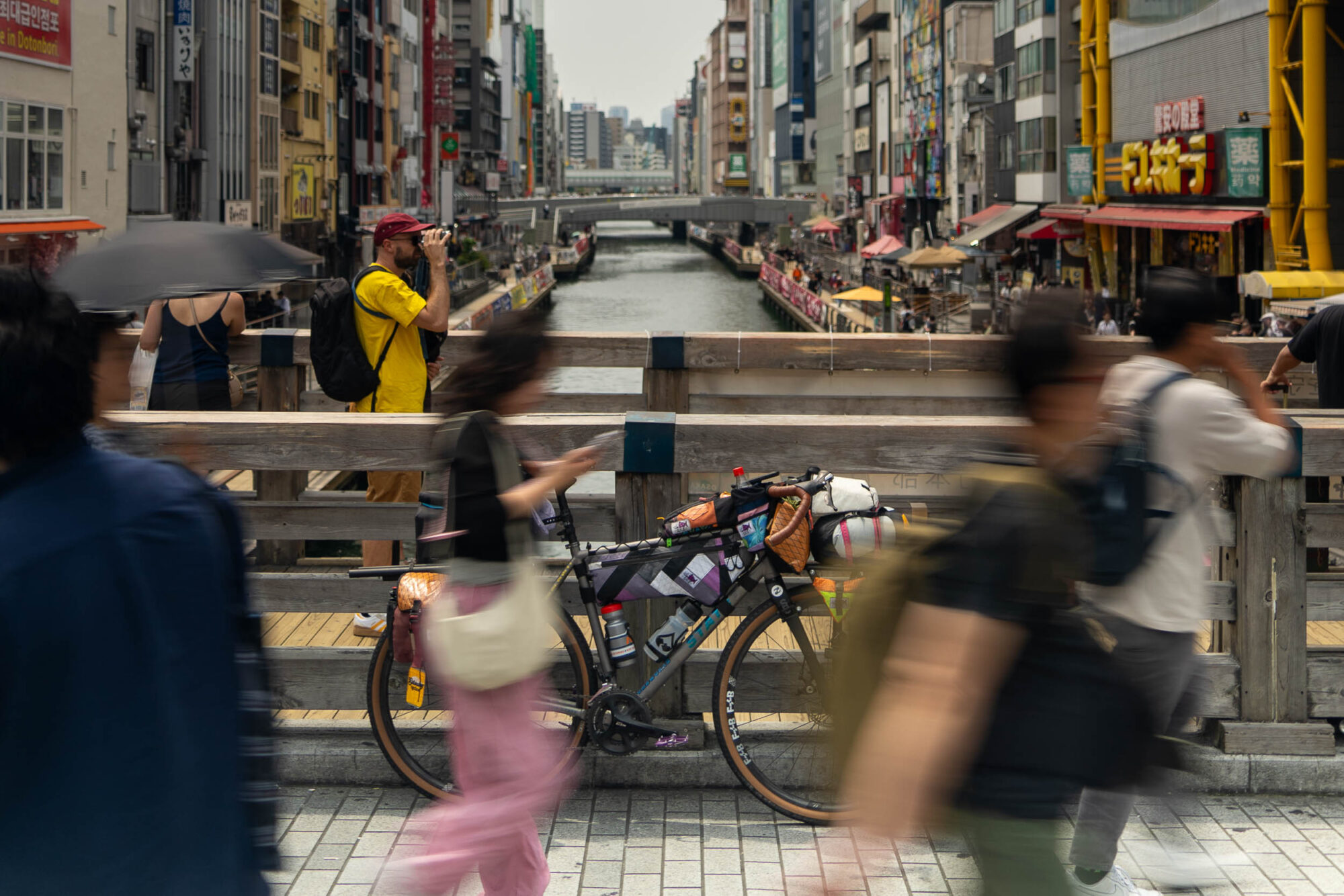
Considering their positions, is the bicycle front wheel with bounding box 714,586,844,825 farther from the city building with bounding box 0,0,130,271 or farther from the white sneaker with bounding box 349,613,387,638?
the city building with bounding box 0,0,130,271

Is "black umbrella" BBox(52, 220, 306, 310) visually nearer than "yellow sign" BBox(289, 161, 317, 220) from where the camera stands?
Yes

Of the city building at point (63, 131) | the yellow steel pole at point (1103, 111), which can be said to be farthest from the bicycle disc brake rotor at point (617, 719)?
the yellow steel pole at point (1103, 111)

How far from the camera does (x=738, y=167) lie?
194m

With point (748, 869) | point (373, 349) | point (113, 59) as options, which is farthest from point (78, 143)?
point (748, 869)

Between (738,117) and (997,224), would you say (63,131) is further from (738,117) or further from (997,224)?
(738,117)

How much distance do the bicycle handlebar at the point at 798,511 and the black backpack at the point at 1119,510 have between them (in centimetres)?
138

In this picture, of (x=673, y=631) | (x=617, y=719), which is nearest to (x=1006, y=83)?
(x=673, y=631)

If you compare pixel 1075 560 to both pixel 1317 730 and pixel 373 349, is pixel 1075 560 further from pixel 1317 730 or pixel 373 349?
pixel 373 349

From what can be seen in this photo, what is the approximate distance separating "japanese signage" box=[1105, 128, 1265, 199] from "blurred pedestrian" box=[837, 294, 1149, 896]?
3137cm

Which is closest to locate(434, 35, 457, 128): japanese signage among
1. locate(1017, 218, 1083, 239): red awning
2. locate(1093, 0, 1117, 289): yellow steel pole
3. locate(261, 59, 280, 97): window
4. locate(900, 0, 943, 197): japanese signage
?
locate(900, 0, 943, 197): japanese signage

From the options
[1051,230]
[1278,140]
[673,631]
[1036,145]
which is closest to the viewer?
[673,631]

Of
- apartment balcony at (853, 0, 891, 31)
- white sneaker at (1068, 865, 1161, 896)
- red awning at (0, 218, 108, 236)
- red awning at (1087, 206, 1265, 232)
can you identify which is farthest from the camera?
apartment balcony at (853, 0, 891, 31)

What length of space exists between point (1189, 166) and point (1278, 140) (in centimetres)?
474

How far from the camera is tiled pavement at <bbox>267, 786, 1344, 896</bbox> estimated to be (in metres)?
4.12
